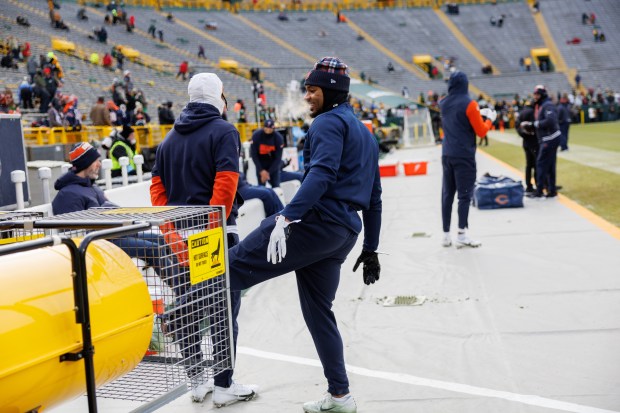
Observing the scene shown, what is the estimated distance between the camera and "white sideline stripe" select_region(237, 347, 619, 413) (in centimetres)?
402

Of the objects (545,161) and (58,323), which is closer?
(58,323)

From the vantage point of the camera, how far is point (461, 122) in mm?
8648

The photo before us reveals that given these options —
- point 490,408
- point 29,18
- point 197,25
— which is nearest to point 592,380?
point 490,408

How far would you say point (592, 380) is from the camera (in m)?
4.36

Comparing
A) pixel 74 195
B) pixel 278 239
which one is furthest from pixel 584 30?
pixel 278 239

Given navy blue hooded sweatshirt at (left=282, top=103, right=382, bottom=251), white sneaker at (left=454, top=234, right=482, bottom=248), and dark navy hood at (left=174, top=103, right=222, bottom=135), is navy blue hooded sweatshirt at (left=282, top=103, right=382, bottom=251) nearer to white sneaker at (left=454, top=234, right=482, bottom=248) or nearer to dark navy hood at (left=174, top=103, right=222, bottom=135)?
dark navy hood at (left=174, top=103, right=222, bottom=135)

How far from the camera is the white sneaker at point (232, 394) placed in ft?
14.1

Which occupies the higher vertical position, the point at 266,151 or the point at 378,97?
the point at 378,97

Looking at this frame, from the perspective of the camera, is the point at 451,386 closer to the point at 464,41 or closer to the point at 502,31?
the point at 464,41

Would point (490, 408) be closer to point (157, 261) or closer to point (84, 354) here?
point (157, 261)

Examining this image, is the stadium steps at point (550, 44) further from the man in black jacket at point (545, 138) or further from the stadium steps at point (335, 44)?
the man in black jacket at point (545, 138)

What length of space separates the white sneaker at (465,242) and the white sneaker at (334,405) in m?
4.89

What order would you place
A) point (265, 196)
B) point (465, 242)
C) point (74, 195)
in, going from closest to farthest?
1. point (74, 195)
2. point (465, 242)
3. point (265, 196)

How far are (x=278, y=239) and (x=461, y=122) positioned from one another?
5.33m
